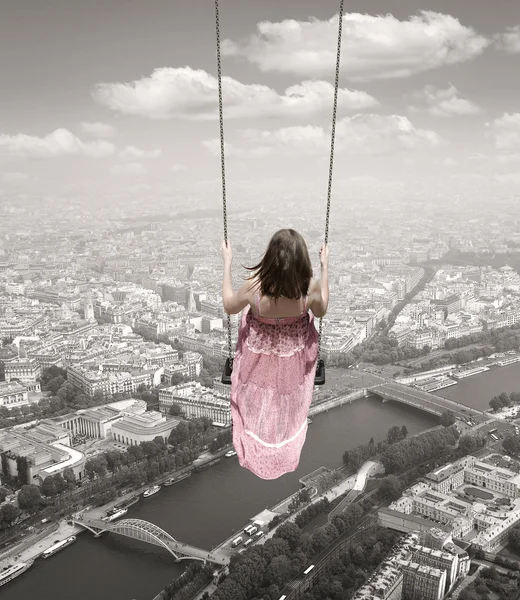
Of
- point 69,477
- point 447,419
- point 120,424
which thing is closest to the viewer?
point 69,477

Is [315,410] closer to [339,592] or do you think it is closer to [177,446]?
[177,446]

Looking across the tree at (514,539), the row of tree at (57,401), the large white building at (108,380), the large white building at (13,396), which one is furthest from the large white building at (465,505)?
the large white building at (13,396)

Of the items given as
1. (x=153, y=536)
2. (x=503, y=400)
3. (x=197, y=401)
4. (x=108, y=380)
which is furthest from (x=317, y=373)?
(x=108, y=380)

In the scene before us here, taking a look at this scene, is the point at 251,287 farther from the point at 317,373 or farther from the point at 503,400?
the point at 503,400

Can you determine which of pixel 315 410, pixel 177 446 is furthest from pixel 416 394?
pixel 177 446

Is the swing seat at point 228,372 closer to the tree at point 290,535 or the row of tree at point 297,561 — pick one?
the row of tree at point 297,561

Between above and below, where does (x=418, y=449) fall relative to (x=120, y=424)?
above

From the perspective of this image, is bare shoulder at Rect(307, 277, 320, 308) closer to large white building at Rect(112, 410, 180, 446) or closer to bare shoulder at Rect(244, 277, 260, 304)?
bare shoulder at Rect(244, 277, 260, 304)

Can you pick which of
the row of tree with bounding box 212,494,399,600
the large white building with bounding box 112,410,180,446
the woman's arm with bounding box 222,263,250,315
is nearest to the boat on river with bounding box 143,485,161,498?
the large white building with bounding box 112,410,180,446
